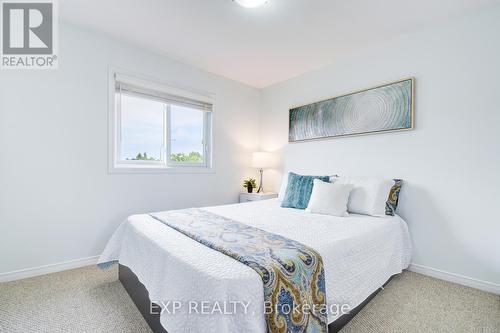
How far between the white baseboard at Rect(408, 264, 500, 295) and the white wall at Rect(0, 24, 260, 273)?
2.91 meters

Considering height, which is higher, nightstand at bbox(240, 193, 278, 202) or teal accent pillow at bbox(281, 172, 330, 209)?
teal accent pillow at bbox(281, 172, 330, 209)

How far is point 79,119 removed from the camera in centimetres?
245

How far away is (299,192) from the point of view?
2693 mm

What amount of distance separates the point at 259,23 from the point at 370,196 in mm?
2025

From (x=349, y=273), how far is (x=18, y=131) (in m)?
3.00

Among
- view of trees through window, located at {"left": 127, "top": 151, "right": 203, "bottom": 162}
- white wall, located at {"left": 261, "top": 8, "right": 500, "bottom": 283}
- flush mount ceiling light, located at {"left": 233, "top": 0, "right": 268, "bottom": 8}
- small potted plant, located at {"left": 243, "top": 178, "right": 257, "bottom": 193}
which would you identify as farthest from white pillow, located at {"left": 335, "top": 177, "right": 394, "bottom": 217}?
view of trees through window, located at {"left": 127, "top": 151, "right": 203, "bottom": 162}

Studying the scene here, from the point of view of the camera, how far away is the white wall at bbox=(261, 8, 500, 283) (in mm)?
2021

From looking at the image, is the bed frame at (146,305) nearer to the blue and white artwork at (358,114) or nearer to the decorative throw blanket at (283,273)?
the decorative throw blanket at (283,273)

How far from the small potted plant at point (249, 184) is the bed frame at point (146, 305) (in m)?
2.19

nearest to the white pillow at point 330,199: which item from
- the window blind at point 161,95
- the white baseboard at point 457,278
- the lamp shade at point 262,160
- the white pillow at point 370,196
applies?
the white pillow at point 370,196

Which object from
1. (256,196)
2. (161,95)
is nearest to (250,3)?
(161,95)

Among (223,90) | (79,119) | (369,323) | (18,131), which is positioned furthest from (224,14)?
(369,323)

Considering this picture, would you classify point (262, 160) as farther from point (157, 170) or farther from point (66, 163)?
point (66, 163)

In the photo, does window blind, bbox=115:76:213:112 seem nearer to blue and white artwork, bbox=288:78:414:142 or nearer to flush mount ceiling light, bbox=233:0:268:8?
blue and white artwork, bbox=288:78:414:142
